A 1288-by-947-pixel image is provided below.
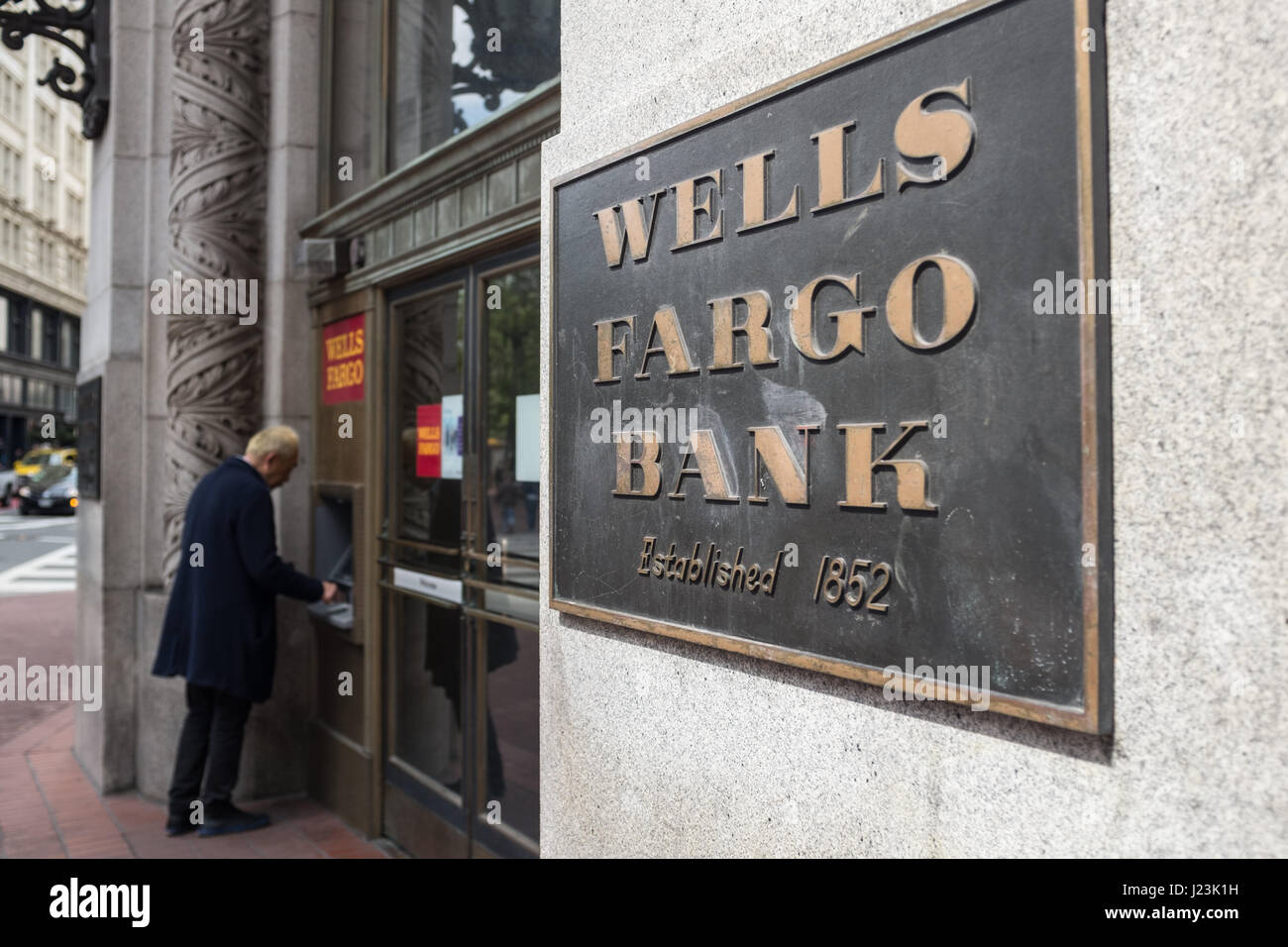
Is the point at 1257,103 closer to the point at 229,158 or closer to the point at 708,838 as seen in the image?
the point at 708,838

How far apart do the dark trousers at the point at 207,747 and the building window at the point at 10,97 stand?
5045cm

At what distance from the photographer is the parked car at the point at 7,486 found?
110 feet

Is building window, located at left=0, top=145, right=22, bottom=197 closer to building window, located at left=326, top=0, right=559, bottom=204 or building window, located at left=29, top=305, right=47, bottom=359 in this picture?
building window, located at left=29, top=305, right=47, bottom=359

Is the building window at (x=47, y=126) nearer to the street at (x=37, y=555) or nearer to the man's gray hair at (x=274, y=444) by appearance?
the street at (x=37, y=555)

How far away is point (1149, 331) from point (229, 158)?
19.4 feet

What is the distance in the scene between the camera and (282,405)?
6.24 metres

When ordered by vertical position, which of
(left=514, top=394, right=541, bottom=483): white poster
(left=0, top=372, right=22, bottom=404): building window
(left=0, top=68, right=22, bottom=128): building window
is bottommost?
(left=514, top=394, right=541, bottom=483): white poster

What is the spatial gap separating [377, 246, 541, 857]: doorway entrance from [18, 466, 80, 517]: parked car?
27.3 meters

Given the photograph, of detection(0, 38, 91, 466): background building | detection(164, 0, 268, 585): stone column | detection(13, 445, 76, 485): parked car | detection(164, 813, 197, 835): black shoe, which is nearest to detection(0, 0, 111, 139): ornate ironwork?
detection(164, 0, 268, 585): stone column

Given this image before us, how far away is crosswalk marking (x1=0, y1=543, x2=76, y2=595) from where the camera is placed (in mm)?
14883

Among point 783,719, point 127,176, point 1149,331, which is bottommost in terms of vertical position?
point 783,719

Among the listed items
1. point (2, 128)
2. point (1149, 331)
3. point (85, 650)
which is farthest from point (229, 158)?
point (2, 128)

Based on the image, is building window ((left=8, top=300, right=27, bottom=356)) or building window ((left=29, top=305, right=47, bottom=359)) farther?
building window ((left=29, top=305, right=47, bottom=359))

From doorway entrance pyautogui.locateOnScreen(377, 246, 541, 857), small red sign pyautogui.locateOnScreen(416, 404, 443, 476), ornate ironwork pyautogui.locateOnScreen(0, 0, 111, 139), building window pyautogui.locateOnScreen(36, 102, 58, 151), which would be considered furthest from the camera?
building window pyautogui.locateOnScreen(36, 102, 58, 151)
